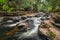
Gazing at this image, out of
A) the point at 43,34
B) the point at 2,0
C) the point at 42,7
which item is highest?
the point at 2,0

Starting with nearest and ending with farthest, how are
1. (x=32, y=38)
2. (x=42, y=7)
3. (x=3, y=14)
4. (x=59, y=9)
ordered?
(x=32, y=38) < (x=59, y=9) < (x=3, y=14) < (x=42, y=7)

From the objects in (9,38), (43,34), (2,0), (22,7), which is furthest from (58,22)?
(22,7)

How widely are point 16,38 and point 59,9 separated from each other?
879cm

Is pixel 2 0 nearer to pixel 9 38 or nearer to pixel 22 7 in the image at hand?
pixel 9 38

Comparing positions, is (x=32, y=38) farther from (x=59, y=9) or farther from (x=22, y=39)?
(x=59, y=9)

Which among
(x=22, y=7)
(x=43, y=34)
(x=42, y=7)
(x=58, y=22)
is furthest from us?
(x=42, y=7)

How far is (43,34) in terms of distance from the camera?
8586mm

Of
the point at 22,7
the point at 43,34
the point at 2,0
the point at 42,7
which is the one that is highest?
the point at 2,0

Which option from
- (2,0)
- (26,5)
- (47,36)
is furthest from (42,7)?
(2,0)

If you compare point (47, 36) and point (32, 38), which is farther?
point (32, 38)

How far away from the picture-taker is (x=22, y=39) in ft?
29.2

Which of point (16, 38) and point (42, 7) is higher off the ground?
point (16, 38)

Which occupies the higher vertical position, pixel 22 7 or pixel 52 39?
pixel 52 39

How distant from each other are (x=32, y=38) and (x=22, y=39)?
782 millimetres
